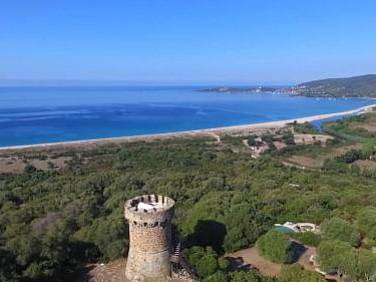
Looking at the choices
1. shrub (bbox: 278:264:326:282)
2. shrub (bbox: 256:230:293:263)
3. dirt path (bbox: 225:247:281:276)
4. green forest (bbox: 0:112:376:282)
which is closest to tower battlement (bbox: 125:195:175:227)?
green forest (bbox: 0:112:376:282)

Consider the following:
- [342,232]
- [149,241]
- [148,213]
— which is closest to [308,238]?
[342,232]

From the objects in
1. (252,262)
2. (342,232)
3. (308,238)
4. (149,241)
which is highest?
(149,241)

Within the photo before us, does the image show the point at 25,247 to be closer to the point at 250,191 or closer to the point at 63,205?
the point at 63,205

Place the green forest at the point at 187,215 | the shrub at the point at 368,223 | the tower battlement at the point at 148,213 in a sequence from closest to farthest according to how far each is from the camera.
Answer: the tower battlement at the point at 148,213
the green forest at the point at 187,215
the shrub at the point at 368,223

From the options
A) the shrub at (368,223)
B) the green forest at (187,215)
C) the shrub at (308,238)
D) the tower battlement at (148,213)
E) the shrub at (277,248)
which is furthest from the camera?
the shrub at (368,223)

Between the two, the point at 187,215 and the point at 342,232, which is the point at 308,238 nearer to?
the point at 342,232

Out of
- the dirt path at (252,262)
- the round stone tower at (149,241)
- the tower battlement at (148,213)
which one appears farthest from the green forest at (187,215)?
the tower battlement at (148,213)

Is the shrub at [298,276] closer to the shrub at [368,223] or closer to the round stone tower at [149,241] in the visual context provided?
the round stone tower at [149,241]

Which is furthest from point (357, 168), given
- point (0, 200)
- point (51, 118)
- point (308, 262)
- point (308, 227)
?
point (51, 118)

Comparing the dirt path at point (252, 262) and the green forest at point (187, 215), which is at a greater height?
the green forest at point (187, 215)

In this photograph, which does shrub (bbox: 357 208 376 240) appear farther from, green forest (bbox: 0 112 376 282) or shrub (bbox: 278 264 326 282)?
shrub (bbox: 278 264 326 282)
